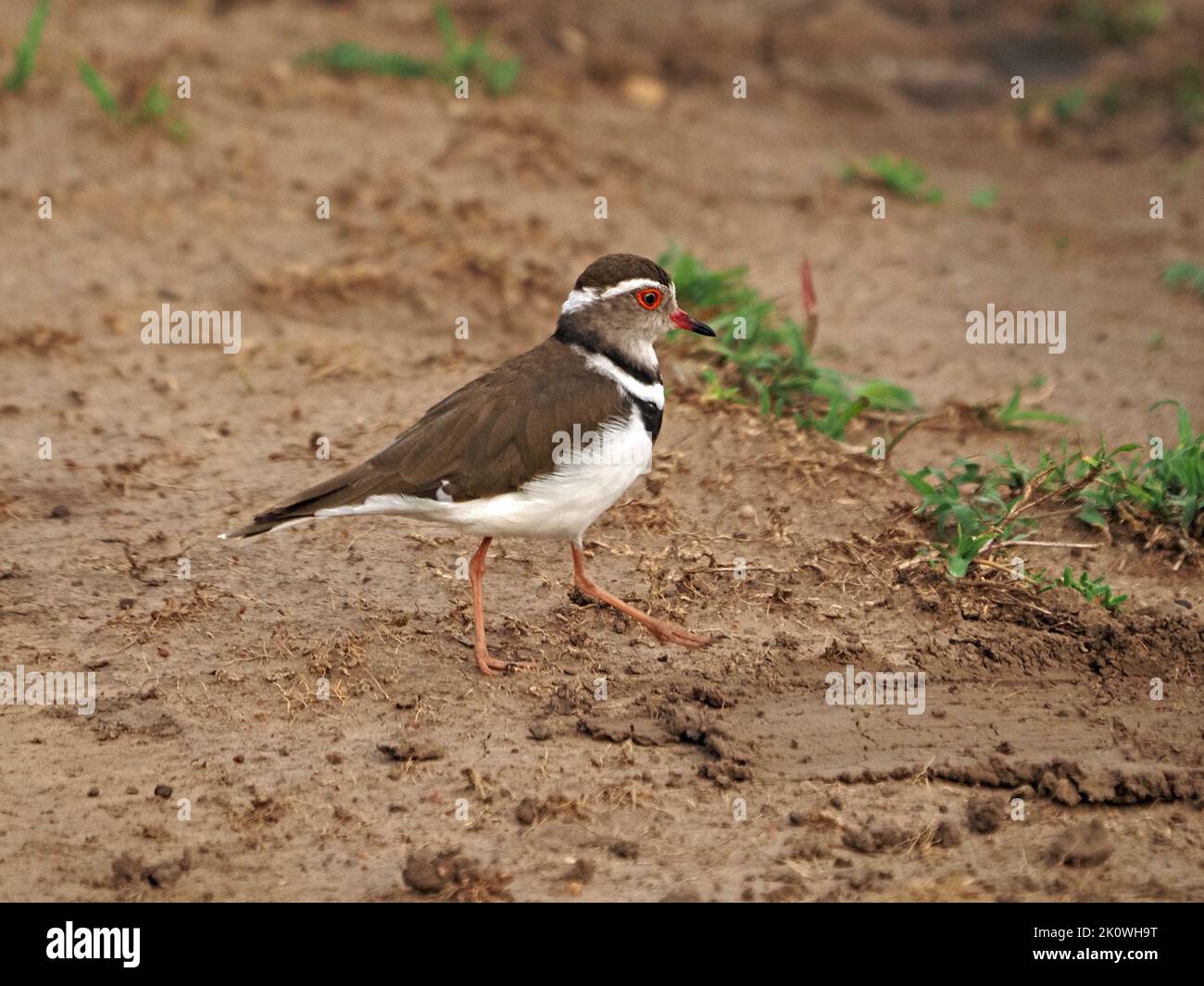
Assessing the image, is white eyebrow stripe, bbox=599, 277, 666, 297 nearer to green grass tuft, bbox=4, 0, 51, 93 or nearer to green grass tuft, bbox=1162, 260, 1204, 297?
green grass tuft, bbox=1162, 260, 1204, 297

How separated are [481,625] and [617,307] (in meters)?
1.48

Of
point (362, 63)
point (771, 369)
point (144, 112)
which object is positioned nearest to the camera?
point (771, 369)

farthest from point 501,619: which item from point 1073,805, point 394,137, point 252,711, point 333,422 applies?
point 394,137

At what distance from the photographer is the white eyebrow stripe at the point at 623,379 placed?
20.7 feet

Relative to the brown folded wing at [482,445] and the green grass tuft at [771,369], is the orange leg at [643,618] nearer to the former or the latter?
the brown folded wing at [482,445]

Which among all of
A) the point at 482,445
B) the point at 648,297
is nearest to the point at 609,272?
the point at 648,297

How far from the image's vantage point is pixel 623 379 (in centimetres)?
636

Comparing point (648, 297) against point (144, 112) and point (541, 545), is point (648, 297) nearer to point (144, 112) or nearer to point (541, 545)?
point (541, 545)

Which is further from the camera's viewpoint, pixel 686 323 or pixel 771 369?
pixel 771 369

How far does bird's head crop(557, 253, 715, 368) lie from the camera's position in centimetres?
652

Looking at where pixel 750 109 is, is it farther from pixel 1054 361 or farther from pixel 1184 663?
pixel 1184 663

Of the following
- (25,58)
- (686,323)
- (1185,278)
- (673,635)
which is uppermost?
(25,58)

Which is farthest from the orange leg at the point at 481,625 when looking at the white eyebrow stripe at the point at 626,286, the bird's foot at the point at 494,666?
the white eyebrow stripe at the point at 626,286

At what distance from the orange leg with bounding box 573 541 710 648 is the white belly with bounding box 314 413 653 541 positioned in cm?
38
